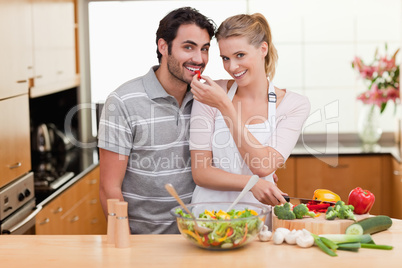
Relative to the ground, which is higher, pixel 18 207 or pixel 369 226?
pixel 369 226

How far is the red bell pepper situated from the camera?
195 centimetres

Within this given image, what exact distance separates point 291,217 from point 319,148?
285cm

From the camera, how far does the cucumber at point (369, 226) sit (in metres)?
1.81

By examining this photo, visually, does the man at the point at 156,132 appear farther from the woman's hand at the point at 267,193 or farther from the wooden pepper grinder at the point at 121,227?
the wooden pepper grinder at the point at 121,227

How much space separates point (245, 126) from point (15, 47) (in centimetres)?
140

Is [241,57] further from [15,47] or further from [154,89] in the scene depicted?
[15,47]

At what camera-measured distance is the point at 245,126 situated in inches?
90.7

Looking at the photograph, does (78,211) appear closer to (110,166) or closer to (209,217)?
(110,166)

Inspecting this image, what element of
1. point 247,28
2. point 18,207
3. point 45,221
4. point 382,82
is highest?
point 247,28

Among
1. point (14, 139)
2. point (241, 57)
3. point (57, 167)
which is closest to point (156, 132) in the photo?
point (241, 57)

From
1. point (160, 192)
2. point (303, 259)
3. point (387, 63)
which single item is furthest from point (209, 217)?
point (387, 63)

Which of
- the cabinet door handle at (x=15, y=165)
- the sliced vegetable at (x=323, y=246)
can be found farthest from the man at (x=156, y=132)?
the sliced vegetable at (x=323, y=246)

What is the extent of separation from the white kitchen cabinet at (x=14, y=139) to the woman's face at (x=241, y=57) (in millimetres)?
1157

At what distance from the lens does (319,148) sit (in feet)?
15.3
